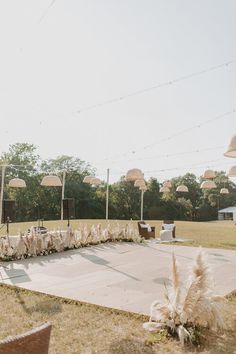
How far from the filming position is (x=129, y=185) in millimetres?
39938

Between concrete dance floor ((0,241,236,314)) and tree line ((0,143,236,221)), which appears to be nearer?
concrete dance floor ((0,241,236,314))

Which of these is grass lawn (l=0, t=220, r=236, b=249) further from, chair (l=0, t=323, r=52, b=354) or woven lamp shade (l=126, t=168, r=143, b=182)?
chair (l=0, t=323, r=52, b=354)

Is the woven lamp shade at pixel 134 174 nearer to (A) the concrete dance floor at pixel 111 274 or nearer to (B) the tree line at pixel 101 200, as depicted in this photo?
(A) the concrete dance floor at pixel 111 274

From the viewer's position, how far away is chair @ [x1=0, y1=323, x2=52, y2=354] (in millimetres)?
1607

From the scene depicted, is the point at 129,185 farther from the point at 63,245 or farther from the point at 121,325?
the point at 121,325

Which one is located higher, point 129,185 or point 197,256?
point 129,185

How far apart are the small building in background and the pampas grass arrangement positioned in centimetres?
4218

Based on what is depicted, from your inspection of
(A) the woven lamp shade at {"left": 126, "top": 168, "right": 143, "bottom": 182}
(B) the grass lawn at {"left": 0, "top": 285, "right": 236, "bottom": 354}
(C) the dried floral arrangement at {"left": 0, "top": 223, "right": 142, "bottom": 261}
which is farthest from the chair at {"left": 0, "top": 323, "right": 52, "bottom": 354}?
(A) the woven lamp shade at {"left": 126, "top": 168, "right": 143, "bottom": 182}

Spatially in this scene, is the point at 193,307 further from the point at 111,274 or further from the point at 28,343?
the point at 111,274

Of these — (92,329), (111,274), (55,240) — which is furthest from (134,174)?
(92,329)

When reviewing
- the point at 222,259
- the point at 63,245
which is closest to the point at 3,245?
the point at 63,245

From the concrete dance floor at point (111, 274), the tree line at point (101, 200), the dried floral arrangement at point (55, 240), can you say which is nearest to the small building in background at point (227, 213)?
the tree line at point (101, 200)

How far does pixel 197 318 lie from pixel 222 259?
5.32 metres

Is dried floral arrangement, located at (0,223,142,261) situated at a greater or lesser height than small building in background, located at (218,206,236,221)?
lesser
